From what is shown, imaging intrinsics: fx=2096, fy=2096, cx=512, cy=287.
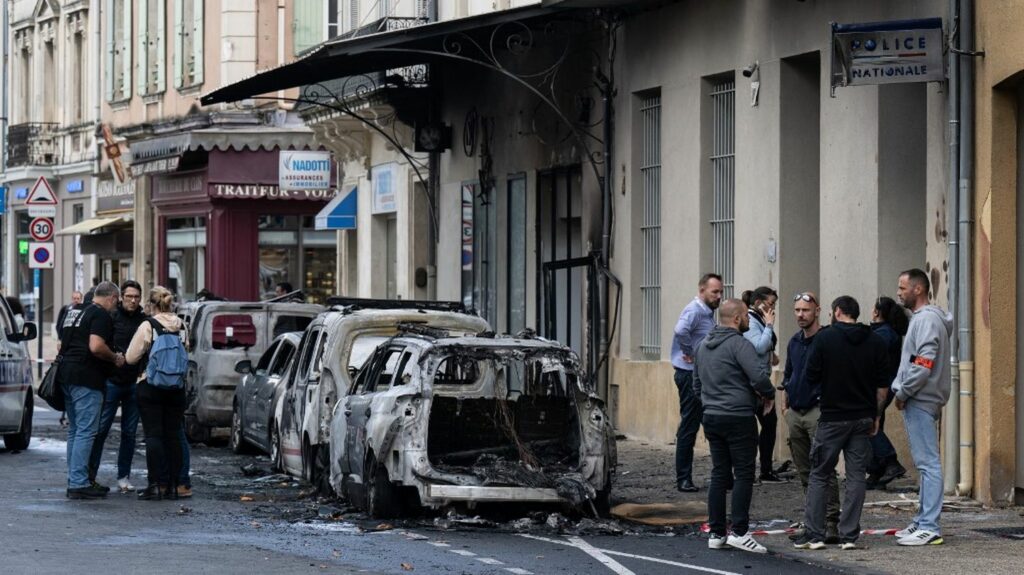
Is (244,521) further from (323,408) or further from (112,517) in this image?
(323,408)

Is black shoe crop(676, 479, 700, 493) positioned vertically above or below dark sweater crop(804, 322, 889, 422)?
below

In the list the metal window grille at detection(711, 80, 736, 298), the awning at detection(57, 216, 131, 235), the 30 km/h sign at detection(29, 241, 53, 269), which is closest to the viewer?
the metal window grille at detection(711, 80, 736, 298)

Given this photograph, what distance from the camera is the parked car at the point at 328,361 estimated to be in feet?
56.1

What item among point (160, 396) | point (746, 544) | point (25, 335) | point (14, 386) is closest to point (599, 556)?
point (746, 544)

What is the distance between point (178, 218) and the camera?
143 ft

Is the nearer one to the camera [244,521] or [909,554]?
[909,554]

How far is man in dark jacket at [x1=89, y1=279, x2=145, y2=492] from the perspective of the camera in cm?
1712

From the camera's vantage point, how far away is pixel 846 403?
43.2 feet

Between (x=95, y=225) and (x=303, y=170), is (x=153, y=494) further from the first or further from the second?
(x=95, y=225)

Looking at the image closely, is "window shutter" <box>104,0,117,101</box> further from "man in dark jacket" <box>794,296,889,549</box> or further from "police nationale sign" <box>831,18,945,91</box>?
"man in dark jacket" <box>794,296,889,549</box>

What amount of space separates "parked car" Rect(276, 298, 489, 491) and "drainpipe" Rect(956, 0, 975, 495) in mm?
4094

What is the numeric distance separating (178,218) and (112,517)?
2889 cm

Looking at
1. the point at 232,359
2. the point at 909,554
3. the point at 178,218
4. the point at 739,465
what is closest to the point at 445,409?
the point at 739,465

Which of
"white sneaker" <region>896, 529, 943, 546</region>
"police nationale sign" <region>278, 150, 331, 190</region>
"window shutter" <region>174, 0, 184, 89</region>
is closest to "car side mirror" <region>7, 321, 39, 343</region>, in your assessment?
"white sneaker" <region>896, 529, 943, 546</region>
